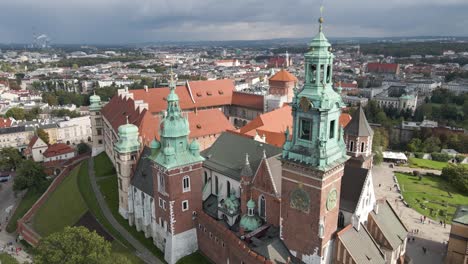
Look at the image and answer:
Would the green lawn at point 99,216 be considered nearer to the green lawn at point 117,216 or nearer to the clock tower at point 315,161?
the green lawn at point 117,216

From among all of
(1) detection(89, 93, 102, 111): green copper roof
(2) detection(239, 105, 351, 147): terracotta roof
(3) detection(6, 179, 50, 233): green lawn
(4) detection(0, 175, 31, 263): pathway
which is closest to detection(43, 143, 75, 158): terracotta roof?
(4) detection(0, 175, 31, 263): pathway

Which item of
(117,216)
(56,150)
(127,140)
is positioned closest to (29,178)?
(56,150)

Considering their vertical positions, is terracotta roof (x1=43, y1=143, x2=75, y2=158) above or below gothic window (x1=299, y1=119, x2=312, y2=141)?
below

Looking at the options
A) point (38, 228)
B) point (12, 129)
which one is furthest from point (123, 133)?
point (12, 129)

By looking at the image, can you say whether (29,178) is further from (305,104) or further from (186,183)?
(305,104)

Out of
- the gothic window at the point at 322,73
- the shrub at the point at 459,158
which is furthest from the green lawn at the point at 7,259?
the shrub at the point at 459,158

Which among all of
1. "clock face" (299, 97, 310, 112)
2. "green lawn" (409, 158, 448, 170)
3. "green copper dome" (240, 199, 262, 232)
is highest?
"clock face" (299, 97, 310, 112)

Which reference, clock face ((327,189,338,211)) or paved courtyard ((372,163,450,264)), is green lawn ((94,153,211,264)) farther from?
paved courtyard ((372,163,450,264))

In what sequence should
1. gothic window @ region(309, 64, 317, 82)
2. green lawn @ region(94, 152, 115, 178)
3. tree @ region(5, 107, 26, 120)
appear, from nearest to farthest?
gothic window @ region(309, 64, 317, 82) < green lawn @ region(94, 152, 115, 178) < tree @ region(5, 107, 26, 120)
